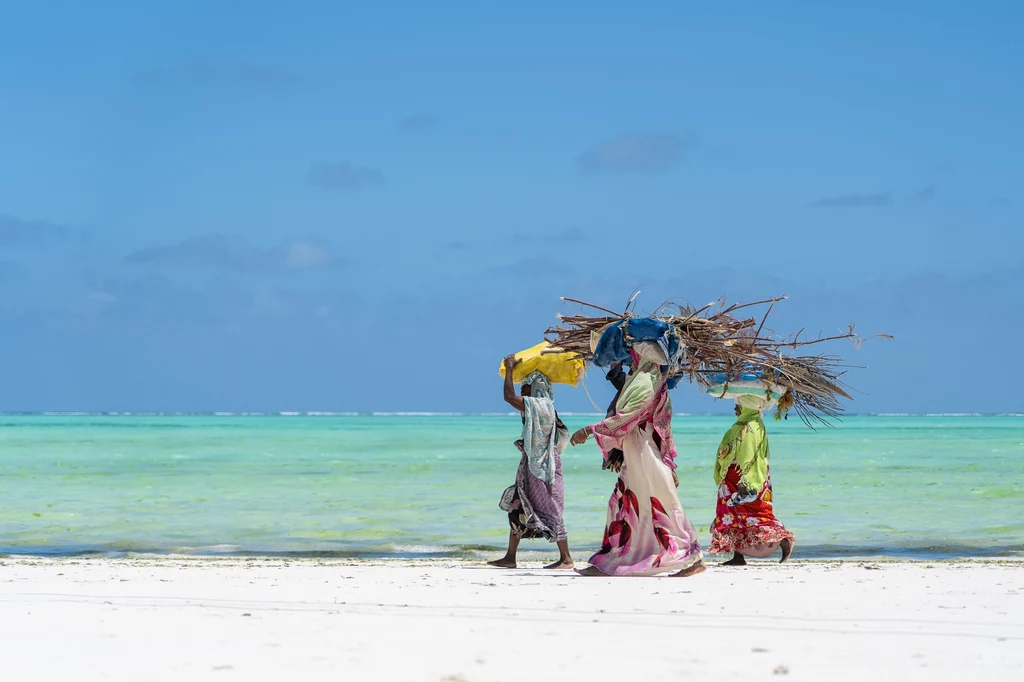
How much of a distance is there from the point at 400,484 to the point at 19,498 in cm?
635

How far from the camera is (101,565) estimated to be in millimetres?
9484

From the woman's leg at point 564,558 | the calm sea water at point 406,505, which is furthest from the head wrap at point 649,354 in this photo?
the calm sea water at point 406,505

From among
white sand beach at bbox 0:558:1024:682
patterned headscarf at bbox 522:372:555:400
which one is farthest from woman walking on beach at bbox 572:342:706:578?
patterned headscarf at bbox 522:372:555:400

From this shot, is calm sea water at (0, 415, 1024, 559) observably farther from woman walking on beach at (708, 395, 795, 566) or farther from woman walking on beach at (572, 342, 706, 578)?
woman walking on beach at (572, 342, 706, 578)

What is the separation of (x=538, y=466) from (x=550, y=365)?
74 cm

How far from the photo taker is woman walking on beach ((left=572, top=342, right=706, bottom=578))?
25.7 feet

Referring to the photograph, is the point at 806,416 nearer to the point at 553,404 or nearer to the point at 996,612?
the point at 553,404

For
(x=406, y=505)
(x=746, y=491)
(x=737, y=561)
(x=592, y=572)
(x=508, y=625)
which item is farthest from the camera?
(x=406, y=505)

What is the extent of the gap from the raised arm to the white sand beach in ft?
4.04

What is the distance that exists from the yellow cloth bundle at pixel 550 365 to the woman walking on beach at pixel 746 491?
4.47 ft

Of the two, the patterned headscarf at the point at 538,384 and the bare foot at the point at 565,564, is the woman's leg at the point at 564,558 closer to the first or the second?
the bare foot at the point at 565,564

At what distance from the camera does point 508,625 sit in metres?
6.02

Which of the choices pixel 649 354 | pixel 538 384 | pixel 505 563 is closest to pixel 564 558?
pixel 505 563

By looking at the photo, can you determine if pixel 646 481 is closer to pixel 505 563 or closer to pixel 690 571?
pixel 690 571
